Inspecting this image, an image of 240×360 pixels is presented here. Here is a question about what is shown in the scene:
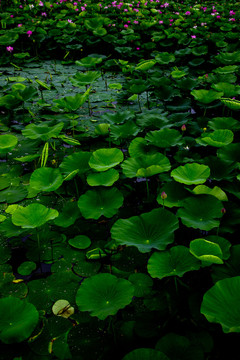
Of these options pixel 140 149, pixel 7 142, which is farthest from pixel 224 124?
pixel 7 142

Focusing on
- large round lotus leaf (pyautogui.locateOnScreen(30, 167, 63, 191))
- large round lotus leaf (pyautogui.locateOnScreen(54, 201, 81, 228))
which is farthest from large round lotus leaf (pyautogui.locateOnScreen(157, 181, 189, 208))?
large round lotus leaf (pyautogui.locateOnScreen(30, 167, 63, 191))

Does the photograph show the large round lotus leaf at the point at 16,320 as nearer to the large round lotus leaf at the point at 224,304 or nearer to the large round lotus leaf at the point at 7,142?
the large round lotus leaf at the point at 224,304

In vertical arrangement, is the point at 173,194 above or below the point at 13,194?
above

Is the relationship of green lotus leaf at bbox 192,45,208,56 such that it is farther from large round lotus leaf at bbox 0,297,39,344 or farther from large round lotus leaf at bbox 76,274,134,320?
large round lotus leaf at bbox 0,297,39,344

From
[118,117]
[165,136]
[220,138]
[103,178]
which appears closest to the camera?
[103,178]

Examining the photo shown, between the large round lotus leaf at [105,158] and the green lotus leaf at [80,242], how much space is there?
38 cm

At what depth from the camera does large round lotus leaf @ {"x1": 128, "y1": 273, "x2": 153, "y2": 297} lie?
112cm

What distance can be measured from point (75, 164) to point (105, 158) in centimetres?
18

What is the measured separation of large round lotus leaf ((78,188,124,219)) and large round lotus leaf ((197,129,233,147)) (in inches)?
23.1

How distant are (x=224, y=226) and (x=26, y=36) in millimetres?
4279

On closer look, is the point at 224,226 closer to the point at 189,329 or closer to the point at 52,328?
the point at 189,329

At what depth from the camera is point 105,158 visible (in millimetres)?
1609

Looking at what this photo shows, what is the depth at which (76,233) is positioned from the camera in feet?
4.71

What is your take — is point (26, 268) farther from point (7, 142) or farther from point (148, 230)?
point (7, 142)
